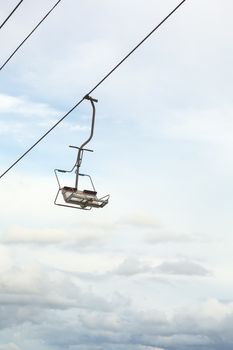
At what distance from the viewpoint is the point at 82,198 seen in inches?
743

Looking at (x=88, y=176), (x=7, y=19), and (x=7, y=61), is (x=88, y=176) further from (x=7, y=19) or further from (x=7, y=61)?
(x=7, y=19)

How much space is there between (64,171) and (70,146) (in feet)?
2.59

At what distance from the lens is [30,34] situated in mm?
14164

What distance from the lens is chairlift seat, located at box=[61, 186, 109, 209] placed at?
18.7m

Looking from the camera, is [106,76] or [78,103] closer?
[106,76]

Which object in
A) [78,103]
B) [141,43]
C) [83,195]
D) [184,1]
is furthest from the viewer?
[83,195]

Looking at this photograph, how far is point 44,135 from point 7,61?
1913 millimetres

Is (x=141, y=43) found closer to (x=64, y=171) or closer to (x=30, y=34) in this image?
(x=30, y=34)

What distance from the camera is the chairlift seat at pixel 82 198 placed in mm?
18734

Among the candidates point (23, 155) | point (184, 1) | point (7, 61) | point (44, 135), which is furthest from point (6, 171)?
point (184, 1)

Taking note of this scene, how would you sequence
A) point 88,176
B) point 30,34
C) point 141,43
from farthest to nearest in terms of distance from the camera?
point 88,176, point 30,34, point 141,43

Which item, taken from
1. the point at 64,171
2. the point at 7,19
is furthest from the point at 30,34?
the point at 64,171

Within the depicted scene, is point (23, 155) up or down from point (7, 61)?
down

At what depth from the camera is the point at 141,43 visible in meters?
12.8
